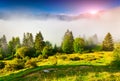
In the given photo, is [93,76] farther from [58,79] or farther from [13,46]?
[13,46]

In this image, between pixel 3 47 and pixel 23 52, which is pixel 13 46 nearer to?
pixel 3 47

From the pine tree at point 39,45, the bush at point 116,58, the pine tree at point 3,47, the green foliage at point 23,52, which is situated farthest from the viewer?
the pine tree at point 3,47

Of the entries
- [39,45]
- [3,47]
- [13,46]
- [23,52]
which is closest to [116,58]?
[23,52]

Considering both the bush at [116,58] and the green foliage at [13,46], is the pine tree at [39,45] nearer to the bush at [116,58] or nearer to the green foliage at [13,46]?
the green foliage at [13,46]

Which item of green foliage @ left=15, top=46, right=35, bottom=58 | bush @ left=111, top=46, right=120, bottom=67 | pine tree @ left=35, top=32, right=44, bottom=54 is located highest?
pine tree @ left=35, top=32, right=44, bottom=54

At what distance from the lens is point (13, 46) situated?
161125mm

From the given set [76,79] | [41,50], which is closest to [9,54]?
[41,50]

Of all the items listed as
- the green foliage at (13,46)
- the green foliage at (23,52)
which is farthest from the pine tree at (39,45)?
the green foliage at (13,46)

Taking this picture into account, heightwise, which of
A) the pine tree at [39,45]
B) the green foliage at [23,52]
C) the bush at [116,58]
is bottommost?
the bush at [116,58]

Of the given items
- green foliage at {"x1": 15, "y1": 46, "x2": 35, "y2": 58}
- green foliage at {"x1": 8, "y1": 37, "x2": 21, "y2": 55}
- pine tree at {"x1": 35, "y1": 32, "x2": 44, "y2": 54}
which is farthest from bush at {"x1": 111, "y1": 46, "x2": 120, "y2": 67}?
green foliage at {"x1": 8, "y1": 37, "x2": 21, "y2": 55}

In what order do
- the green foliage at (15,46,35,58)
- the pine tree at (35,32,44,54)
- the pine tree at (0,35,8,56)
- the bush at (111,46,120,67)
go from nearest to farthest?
the bush at (111,46,120,67) → the green foliage at (15,46,35,58) → the pine tree at (35,32,44,54) → the pine tree at (0,35,8,56)

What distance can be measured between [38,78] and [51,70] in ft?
18.6

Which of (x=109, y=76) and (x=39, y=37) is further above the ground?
(x=39, y=37)

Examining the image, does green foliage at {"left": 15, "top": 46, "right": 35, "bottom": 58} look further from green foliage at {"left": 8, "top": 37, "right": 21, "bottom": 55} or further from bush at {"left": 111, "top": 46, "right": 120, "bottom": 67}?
bush at {"left": 111, "top": 46, "right": 120, "bottom": 67}
